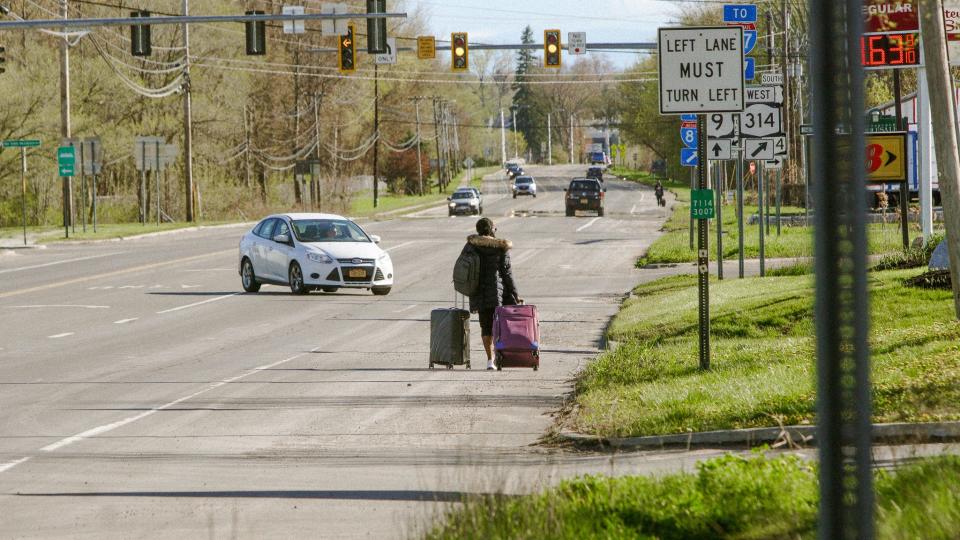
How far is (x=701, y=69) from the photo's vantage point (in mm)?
13289

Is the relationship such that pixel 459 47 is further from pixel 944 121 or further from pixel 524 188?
pixel 524 188

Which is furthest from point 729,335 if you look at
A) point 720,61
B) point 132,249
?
point 132,249

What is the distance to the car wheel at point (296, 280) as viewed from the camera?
27.6 metres

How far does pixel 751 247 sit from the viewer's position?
113 ft

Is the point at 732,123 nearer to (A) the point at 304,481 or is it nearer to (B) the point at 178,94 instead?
(A) the point at 304,481

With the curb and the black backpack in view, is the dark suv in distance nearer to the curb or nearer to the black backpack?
the black backpack

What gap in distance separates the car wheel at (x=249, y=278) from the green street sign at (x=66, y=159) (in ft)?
64.8

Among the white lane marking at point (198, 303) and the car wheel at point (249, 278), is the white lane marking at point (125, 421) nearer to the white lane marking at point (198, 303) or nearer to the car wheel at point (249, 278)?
the white lane marking at point (198, 303)

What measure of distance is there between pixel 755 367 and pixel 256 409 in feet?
15.6

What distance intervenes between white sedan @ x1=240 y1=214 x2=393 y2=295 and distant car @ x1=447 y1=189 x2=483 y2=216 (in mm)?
45204

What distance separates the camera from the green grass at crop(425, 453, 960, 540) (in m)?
5.99

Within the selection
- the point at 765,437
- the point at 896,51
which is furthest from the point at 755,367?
the point at 896,51

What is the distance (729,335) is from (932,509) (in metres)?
11.3

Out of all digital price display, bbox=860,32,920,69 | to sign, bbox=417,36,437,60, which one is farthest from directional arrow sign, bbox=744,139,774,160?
to sign, bbox=417,36,437,60
